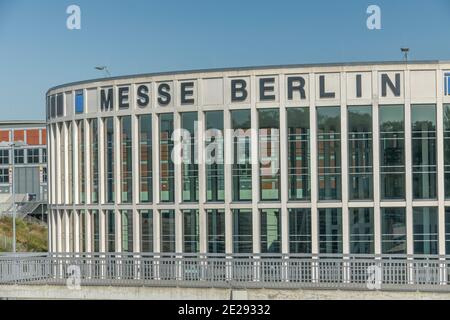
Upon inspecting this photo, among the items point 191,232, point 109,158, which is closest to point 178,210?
point 191,232

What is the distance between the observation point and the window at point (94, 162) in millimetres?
36188

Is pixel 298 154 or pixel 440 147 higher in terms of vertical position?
pixel 440 147

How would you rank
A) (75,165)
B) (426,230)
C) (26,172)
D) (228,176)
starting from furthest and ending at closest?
1. (26,172)
2. (75,165)
3. (228,176)
4. (426,230)

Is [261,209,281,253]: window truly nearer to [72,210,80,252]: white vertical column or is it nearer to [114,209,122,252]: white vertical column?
[114,209,122,252]: white vertical column

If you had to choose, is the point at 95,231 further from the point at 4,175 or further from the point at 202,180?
the point at 4,175

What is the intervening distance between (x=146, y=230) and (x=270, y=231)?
16.3ft

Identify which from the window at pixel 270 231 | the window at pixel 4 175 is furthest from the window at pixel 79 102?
the window at pixel 4 175

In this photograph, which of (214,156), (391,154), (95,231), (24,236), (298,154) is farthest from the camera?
(24,236)

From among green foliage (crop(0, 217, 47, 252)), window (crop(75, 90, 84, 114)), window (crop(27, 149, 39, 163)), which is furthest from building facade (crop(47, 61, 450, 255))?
window (crop(27, 149, 39, 163))

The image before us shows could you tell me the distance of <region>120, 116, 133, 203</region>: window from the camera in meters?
35.1

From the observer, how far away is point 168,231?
112 ft

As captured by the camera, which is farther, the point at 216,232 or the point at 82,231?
the point at 82,231

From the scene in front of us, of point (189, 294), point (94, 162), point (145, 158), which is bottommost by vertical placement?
point (189, 294)
